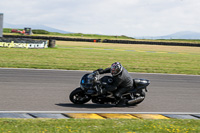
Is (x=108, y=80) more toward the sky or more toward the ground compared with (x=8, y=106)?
more toward the sky

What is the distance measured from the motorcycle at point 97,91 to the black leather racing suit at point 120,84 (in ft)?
0.39

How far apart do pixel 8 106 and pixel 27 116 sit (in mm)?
1384

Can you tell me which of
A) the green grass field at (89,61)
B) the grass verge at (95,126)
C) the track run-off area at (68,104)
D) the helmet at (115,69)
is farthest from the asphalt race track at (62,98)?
Result: the green grass field at (89,61)

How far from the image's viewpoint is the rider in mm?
9266

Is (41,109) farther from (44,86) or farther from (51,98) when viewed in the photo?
(44,86)

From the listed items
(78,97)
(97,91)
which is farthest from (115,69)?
(78,97)

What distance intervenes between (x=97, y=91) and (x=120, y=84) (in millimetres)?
715

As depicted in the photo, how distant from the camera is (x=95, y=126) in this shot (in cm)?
664

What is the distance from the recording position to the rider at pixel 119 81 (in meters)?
9.27

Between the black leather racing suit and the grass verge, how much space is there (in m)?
2.05

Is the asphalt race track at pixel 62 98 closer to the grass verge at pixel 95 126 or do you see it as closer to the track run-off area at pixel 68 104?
the track run-off area at pixel 68 104

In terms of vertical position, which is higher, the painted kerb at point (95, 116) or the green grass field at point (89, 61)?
the green grass field at point (89, 61)

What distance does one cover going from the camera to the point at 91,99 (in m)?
10.1

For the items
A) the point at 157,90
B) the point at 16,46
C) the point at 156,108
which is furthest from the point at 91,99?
the point at 16,46
